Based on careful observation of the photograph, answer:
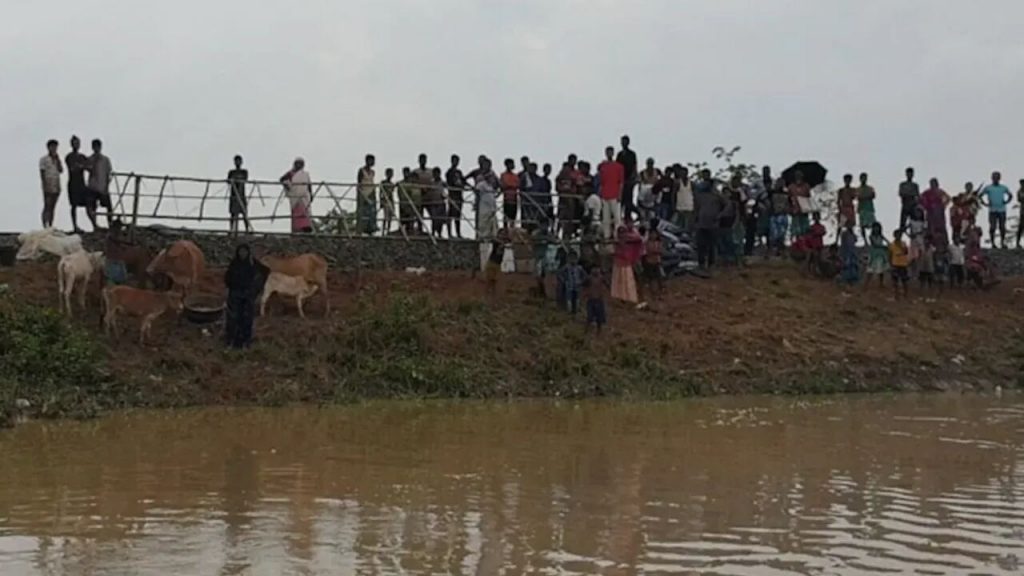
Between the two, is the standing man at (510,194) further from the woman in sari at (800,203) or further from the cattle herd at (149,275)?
the woman in sari at (800,203)

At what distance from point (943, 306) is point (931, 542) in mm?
15620

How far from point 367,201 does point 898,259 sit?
9185 millimetres

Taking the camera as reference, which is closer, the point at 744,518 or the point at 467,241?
the point at 744,518

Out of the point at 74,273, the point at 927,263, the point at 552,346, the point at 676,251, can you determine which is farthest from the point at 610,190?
the point at 74,273

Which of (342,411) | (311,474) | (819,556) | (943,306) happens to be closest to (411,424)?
(342,411)

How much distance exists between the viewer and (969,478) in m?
11.3

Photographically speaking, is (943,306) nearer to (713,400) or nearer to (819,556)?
(713,400)

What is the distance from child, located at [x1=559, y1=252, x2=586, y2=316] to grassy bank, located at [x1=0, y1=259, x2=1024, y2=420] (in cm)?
31

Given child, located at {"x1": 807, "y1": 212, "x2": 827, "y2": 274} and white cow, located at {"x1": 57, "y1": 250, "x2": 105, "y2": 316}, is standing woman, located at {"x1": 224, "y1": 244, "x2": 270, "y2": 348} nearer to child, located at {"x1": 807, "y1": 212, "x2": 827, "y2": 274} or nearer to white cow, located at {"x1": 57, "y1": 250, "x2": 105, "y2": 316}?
white cow, located at {"x1": 57, "y1": 250, "x2": 105, "y2": 316}

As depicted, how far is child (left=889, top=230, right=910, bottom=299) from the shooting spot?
23641 mm

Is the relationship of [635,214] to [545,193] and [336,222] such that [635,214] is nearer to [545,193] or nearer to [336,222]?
[545,193]

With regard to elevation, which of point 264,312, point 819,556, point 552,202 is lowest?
point 819,556

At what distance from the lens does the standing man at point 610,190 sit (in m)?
21.6

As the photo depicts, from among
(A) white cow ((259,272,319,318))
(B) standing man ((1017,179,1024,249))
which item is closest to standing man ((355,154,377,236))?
(A) white cow ((259,272,319,318))
